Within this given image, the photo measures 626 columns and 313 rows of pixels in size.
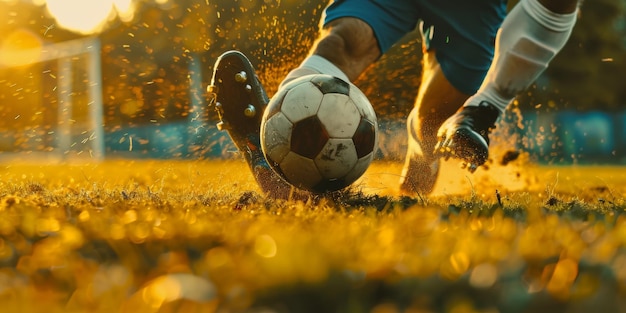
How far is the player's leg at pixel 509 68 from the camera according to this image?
3.89 metres

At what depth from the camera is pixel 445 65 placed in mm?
4660

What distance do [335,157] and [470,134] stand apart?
3.77ft

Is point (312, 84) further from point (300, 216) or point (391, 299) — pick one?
point (391, 299)

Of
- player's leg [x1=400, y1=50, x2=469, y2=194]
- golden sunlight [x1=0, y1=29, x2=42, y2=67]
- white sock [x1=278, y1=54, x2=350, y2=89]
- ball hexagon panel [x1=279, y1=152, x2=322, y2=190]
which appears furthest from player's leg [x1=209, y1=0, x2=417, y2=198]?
golden sunlight [x1=0, y1=29, x2=42, y2=67]

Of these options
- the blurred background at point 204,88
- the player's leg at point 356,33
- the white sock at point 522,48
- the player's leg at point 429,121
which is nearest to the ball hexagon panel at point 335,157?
the player's leg at point 356,33

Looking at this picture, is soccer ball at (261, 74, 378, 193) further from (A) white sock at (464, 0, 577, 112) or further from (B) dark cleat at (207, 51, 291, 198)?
(A) white sock at (464, 0, 577, 112)

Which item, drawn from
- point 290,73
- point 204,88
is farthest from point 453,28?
point 204,88

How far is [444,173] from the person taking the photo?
533 cm

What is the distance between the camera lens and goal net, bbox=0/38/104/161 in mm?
19922

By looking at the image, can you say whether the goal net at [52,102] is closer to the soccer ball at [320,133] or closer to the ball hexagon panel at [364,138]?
the soccer ball at [320,133]

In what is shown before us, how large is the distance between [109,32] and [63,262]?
92.7ft

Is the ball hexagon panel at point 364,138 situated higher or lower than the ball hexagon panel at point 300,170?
higher

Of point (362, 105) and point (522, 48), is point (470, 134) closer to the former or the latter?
point (522, 48)

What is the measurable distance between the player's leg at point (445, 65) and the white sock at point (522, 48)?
0.21 metres
